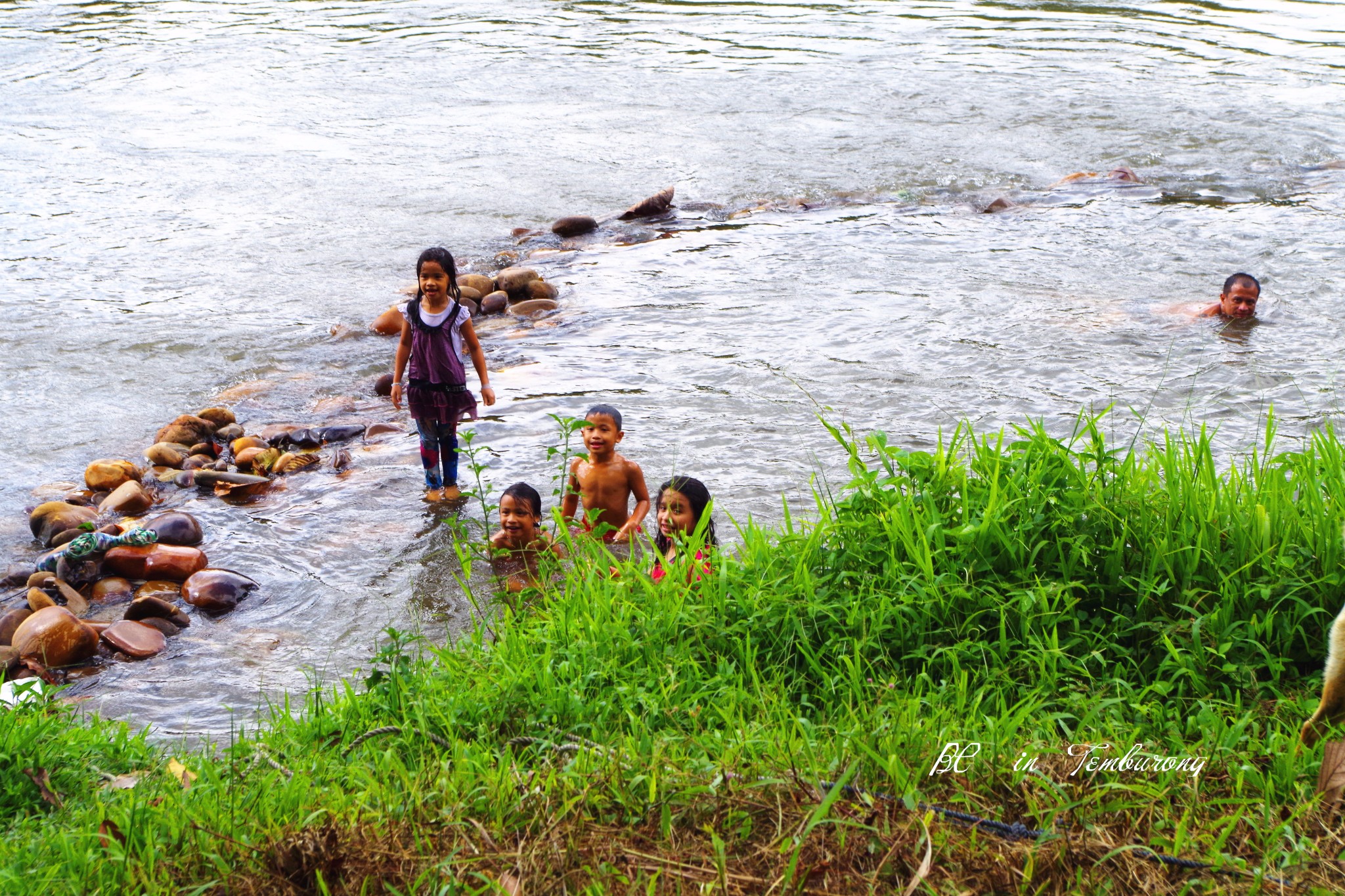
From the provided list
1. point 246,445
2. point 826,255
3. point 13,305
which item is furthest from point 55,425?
point 826,255

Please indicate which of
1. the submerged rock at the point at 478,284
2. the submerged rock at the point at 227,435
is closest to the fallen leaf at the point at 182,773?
the submerged rock at the point at 227,435

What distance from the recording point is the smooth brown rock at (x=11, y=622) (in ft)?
15.8

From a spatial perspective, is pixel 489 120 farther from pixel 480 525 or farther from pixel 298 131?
pixel 480 525

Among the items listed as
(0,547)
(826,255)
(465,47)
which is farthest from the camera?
(465,47)

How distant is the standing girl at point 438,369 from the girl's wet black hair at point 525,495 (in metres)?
0.94

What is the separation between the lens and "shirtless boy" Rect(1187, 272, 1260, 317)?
845 centimetres

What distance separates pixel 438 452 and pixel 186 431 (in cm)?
179

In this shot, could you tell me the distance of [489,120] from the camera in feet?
52.3

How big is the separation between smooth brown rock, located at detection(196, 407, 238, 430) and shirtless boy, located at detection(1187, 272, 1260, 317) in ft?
23.8

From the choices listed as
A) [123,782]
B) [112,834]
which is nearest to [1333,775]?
[112,834]

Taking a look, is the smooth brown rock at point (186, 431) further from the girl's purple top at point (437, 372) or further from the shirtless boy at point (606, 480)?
the shirtless boy at point (606, 480)

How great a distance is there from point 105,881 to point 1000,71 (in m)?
17.8

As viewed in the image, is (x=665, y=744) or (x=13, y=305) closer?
(x=665, y=744)

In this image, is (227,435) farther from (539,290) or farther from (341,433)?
(539,290)
